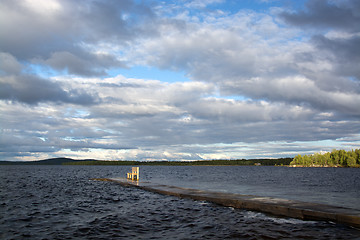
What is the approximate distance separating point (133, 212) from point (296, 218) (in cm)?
1197

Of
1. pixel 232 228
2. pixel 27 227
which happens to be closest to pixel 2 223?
pixel 27 227

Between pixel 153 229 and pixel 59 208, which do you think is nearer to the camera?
pixel 153 229

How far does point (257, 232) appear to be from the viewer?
15.8m

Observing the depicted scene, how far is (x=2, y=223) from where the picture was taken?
19000 millimetres

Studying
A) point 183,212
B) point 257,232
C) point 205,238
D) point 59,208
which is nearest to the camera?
point 205,238

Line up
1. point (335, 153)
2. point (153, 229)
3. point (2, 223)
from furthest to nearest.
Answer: point (335, 153) < point (2, 223) < point (153, 229)

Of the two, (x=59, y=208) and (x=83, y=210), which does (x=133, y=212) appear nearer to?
(x=83, y=210)

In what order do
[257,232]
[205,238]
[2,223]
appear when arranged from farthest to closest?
Result: 1. [2,223]
2. [257,232]
3. [205,238]

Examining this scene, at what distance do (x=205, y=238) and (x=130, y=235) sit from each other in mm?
4050

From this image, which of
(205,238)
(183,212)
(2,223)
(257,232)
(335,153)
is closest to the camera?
(205,238)

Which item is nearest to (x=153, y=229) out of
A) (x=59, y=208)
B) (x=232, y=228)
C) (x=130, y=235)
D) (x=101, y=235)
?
(x=130, y=235)

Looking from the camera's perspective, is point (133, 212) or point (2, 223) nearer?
point (2, 223)

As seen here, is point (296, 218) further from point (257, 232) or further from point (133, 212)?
point (133, 212)

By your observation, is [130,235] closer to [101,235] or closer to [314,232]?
[101,235]
